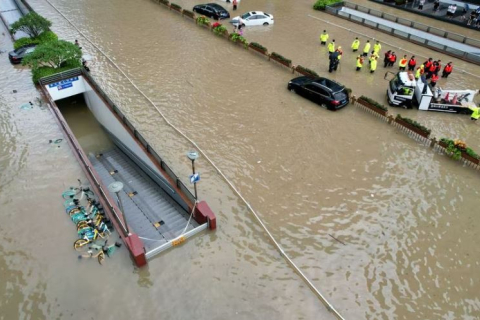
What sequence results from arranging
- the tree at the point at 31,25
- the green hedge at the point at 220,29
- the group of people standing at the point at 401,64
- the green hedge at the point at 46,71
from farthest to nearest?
the green hedge at the point at 220,29, the tree at the point at 31,25, the group of people standing at the point at 401,64, the green hedge at the point at 46,71

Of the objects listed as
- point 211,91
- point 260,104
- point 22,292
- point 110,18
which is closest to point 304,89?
point 260,104

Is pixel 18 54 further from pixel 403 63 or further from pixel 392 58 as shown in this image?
pixel 403 63

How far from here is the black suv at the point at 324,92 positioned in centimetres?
2032

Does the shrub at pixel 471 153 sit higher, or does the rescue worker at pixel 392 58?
the rescue worker at pixel 392 58

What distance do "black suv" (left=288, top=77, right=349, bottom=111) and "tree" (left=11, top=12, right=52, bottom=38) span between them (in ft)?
62.3

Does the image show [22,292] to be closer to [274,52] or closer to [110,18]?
[274,52]

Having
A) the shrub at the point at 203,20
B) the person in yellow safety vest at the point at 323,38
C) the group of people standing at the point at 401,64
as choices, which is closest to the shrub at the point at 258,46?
the group of people standing at the point at 401,64

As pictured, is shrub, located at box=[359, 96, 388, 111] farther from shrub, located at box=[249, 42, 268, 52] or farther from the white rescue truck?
shrub, located at box=[249, 42, 268, 52]

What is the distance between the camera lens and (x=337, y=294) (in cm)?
1187

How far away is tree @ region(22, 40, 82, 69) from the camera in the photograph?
2161 cm

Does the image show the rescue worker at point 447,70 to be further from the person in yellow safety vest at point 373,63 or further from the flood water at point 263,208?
the person in yellow safety vest at point 373,63

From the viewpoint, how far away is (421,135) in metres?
18.2

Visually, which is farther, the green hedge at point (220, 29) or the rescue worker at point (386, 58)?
the green hedge at point (220, 29)

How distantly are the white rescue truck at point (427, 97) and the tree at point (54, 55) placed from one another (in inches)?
762
